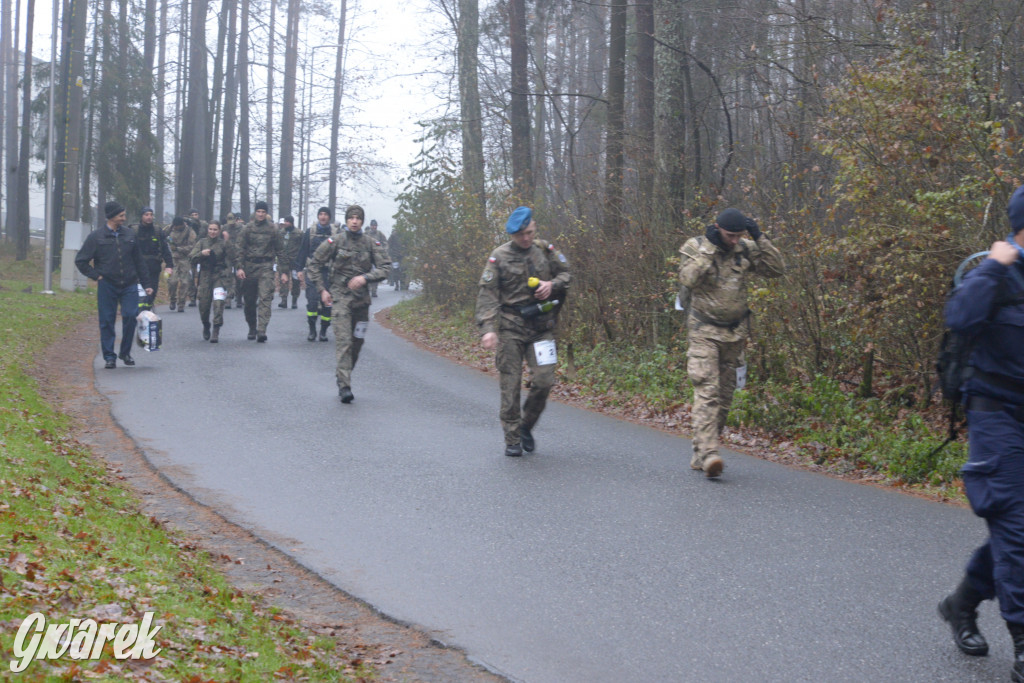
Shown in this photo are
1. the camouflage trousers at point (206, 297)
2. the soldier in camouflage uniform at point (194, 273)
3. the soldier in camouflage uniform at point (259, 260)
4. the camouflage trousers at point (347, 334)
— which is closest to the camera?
the camouflage trousers at point (347, 334)

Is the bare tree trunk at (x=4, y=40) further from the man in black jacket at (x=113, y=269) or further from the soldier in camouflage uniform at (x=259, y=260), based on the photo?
the man in black jacket at (x=113, y=269)

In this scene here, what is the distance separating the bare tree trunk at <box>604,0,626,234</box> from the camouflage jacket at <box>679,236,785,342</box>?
6.71m

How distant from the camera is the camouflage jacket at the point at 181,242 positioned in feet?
80.2

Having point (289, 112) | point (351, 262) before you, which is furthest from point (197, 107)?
point (351, 262)

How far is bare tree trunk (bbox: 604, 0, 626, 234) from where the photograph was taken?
15.6m

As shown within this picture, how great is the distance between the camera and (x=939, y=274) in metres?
9.69

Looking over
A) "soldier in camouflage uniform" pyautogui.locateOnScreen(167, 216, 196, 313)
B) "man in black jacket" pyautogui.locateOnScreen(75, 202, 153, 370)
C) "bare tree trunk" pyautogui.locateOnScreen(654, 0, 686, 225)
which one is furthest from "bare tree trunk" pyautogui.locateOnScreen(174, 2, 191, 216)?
"bare tree trunk" pyautogui.locateOnScreen(654, 0, 686, 225)

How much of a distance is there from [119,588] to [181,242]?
20611 mm

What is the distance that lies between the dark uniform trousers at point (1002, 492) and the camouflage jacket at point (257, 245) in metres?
15.1

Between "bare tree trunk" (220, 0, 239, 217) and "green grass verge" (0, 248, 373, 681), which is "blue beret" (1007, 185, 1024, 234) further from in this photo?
"bare tree trunk" (220, 0, 239, 217)

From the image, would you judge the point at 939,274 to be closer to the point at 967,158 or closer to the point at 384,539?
the point at 967,158

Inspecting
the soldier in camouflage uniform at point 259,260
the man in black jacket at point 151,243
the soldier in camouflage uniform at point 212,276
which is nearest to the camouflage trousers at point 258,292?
the soldier in camouflage uniform at point 259,260

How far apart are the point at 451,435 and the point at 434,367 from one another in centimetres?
635

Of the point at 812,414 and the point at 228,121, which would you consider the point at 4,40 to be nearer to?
the point at 228,121
